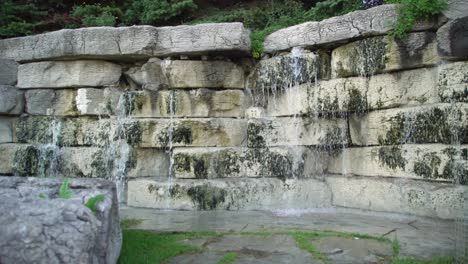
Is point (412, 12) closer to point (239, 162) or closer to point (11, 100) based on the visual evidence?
point (239, 162)

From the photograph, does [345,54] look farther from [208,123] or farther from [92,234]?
[92,234]

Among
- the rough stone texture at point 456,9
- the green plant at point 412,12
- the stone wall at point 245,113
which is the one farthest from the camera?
the stone wall at point 245,113

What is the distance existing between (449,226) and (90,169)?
485 centimetres

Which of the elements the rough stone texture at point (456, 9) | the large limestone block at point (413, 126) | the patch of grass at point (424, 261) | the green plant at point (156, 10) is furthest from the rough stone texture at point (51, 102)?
the rough stone texture at point (456, 9)

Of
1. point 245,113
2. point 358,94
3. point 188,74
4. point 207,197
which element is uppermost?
point 188,74

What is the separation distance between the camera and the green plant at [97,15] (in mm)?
8195

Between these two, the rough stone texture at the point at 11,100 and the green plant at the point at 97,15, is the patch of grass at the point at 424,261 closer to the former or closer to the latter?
the rough stone texture at the point at 11,100

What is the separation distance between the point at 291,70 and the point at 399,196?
7.64 ft

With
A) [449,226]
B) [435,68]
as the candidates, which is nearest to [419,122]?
[435,68]

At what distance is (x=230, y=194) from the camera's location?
552cm

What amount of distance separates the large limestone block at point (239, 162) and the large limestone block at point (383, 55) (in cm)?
136

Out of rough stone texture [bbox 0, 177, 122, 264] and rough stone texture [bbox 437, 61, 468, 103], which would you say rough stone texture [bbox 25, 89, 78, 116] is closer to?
rough stone texture [bbox 0, 177, 122, 264]

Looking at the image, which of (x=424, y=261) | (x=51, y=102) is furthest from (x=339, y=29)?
(x=51, y=102)

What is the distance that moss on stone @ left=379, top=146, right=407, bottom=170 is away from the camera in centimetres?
516
